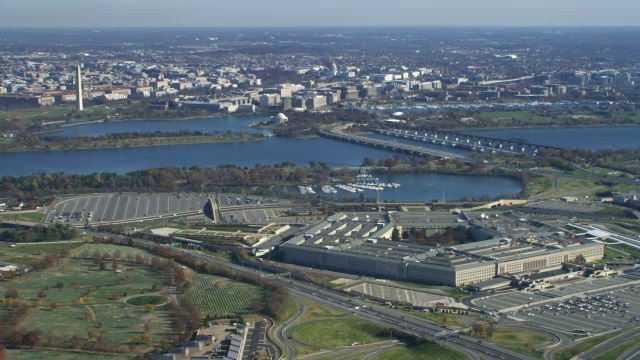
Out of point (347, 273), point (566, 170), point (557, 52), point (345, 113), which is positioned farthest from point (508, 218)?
point (557, 52)

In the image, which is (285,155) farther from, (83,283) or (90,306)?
(90,306)

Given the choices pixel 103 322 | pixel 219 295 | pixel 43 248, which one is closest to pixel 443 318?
pixel 219 295

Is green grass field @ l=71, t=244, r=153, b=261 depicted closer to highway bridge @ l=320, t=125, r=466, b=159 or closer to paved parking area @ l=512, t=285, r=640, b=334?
paved parking area @ l=512, t=285, r=640, b=334

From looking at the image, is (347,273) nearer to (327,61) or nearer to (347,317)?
(347,317)

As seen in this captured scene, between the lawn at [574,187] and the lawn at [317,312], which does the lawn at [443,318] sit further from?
the lawn at [574,187]

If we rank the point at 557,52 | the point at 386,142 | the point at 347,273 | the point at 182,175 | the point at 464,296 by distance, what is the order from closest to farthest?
the point at 464,296
the point at 347,273
the point at 182,175
the point at 386,142
the point at 557,52

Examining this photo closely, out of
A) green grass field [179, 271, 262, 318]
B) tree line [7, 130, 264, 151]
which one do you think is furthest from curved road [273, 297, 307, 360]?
tree line [7, 130, 264, 151]
